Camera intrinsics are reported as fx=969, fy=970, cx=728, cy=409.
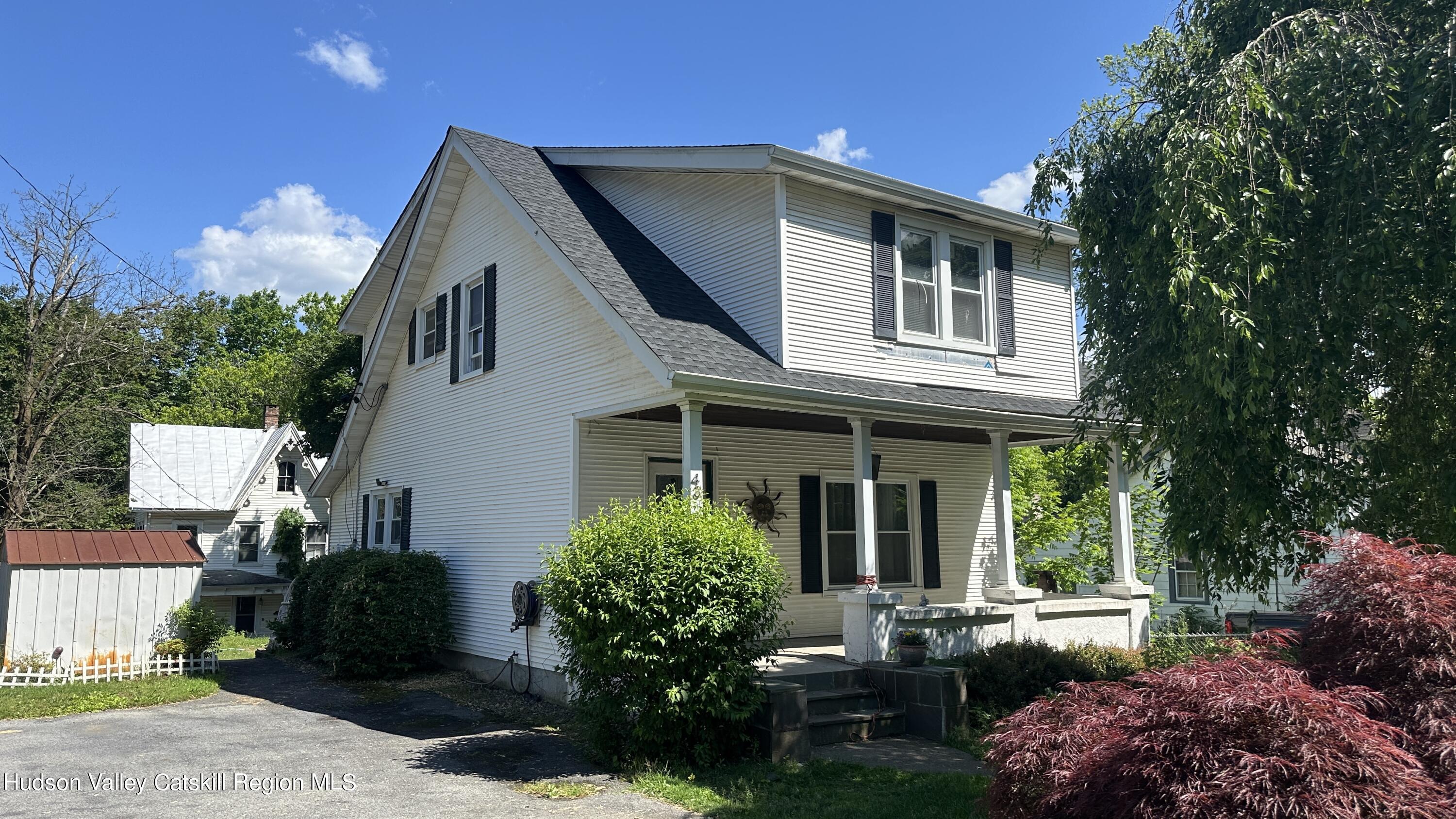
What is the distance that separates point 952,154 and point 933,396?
14.4 ft

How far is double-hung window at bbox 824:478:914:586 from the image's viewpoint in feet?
44.1

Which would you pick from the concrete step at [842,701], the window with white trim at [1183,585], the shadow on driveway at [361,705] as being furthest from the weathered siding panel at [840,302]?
the window with white trim at [1183,585]

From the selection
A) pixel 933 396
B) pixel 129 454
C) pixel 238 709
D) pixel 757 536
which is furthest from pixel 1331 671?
pixel 129 454

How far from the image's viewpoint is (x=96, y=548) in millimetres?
13773

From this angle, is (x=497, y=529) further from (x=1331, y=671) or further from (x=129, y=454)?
(x=129, y=454)

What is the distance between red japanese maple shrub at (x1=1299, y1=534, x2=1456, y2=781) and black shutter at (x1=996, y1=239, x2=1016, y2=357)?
26.2ft

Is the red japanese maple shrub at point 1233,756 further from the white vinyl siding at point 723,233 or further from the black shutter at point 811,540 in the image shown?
the black shutter at point 811,540

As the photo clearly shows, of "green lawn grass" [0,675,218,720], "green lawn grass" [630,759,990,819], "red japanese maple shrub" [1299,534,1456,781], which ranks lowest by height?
"green lawn grass" [0,675,218,720]

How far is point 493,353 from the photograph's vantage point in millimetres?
13398

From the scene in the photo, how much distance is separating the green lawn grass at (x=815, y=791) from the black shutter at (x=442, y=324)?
880 cm

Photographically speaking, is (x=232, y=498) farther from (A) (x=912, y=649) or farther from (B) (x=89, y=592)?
(A) (x=912, y=649)

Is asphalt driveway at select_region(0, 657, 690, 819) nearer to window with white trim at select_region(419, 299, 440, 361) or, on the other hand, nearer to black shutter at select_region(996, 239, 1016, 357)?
window with white trim at select_region(419, 299, 440, 361)

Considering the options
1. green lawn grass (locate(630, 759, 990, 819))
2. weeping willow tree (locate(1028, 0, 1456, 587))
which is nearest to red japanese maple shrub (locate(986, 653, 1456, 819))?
green lawn grass (locate(630, 759, 990, 819))

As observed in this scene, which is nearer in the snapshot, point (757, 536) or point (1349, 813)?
point (1349, 813)
